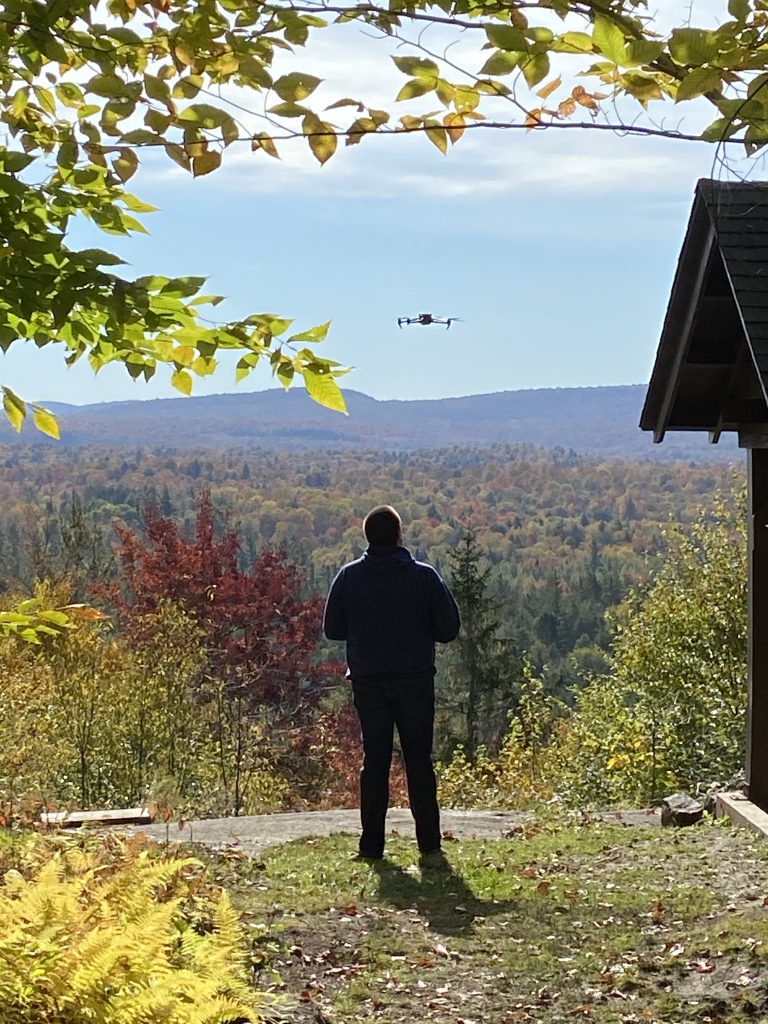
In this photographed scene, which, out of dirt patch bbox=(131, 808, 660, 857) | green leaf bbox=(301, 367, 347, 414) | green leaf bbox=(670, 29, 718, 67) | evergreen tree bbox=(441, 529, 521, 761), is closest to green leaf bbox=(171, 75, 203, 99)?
green leaf bbox=(301, 367, 347, 414)

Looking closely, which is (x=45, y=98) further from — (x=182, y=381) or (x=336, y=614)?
(x=336, y=614)

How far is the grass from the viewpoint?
5.20m

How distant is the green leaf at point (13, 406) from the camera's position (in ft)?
13.3

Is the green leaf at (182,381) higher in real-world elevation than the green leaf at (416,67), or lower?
lower

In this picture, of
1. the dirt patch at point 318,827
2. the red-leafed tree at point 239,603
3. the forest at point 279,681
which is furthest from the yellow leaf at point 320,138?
the red-leafed tree at point 239,603

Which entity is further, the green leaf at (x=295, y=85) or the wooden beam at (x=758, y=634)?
the wooden beam at (x=758, y=634)

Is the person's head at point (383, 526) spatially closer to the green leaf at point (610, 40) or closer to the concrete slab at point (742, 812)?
the concrete slab at point (742, 812)

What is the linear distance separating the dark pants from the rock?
294 cm

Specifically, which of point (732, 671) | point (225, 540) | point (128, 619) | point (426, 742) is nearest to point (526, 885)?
point (426, 742)

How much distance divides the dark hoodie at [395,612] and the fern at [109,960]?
3529 millimetres

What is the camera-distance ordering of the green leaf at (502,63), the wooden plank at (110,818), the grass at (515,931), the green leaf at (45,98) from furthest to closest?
the wooden plank at (110,818) < the grass at (515,931) < the green leaf at (45,98) < the green leaf at (502,63)

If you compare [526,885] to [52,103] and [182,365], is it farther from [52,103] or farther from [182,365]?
[52,103]

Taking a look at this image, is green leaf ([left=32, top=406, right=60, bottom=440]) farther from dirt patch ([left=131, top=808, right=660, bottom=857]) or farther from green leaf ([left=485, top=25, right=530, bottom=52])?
dirt patch ([left=131, top=808, right=660, bottom=857])

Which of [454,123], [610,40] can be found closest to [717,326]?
[454,123]
